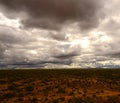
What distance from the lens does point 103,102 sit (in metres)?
20.6

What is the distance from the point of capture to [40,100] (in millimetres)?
21781

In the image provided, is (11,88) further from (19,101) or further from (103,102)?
(103,102)

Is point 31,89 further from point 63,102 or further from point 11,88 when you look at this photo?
point 63,102

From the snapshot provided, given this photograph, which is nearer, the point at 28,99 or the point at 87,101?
the point at 87,101

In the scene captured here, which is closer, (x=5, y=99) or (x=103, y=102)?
(x=103, y=102)

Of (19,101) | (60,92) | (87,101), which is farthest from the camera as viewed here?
(60,92)

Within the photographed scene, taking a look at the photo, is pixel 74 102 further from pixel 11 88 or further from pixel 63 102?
pixel 11 88

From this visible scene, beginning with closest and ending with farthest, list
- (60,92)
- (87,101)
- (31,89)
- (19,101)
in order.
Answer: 1. (87,101)
2. (19,101)
3. (60,92)
4. (31,89)

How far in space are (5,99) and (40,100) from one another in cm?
433

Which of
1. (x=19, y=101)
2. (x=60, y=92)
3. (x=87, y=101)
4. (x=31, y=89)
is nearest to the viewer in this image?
(x=87, y=101)

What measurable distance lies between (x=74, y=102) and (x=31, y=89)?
34.9ft

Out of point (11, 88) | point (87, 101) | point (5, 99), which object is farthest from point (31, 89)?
point (87, 101)

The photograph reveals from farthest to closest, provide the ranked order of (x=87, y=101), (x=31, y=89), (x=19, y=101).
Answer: (x=31, y=89), (x=19, y=101), (x=87, y=101)

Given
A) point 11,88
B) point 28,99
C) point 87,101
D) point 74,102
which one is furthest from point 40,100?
point 11,88
